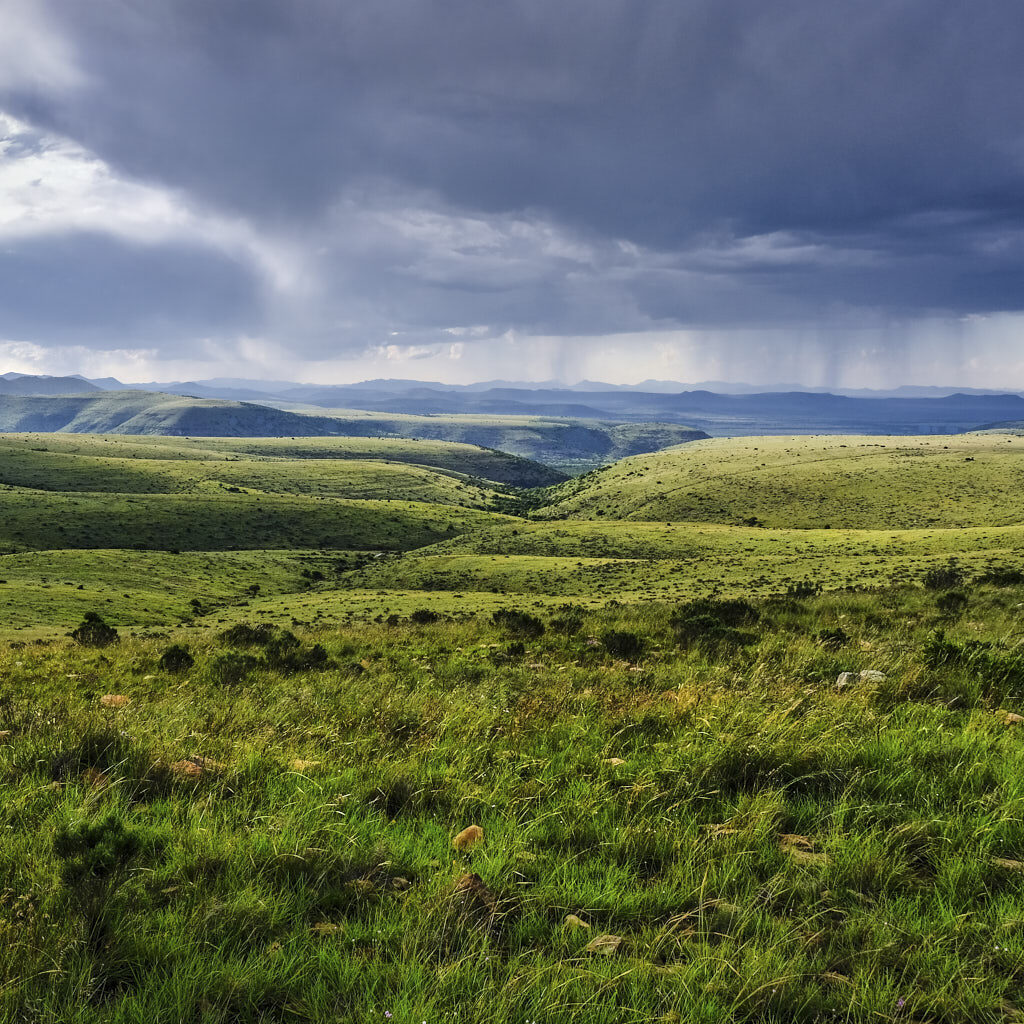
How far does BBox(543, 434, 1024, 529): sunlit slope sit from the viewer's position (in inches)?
4587

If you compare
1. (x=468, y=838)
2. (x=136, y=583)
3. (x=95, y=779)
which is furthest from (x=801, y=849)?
(x=136, y=583)

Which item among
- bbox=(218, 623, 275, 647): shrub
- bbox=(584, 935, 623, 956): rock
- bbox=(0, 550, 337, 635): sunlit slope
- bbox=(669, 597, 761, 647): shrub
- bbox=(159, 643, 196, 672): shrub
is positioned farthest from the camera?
bbox=(0, 550, 337, 635): sunlit slope

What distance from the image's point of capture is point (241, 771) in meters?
5.43

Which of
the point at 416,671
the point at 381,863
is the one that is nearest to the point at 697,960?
the point at 381,863

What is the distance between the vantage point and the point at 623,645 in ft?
47.8

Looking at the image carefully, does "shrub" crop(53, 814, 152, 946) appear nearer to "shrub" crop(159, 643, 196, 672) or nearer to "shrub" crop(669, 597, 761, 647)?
"shrub" crop(669, 597, 761, 647)

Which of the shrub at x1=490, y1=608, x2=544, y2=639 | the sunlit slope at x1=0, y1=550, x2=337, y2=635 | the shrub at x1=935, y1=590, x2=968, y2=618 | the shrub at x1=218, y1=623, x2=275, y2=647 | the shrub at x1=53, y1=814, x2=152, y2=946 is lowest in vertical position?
the sunlit slope at x1=0, y1=550, x2=337, y2=635

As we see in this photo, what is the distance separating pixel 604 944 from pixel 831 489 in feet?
487

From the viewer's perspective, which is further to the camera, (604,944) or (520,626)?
(520,626)

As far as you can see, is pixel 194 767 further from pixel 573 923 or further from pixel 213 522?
pixel 213 522

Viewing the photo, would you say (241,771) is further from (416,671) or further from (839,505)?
(839,505)

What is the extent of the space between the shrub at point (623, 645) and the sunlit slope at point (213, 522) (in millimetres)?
104562

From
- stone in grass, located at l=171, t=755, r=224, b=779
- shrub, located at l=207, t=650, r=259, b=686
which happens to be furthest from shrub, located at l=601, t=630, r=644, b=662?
stone in grass, located at l=171, t=755, r=224, b=779

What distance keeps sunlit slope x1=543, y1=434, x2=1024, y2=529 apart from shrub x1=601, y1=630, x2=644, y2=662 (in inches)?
4375
